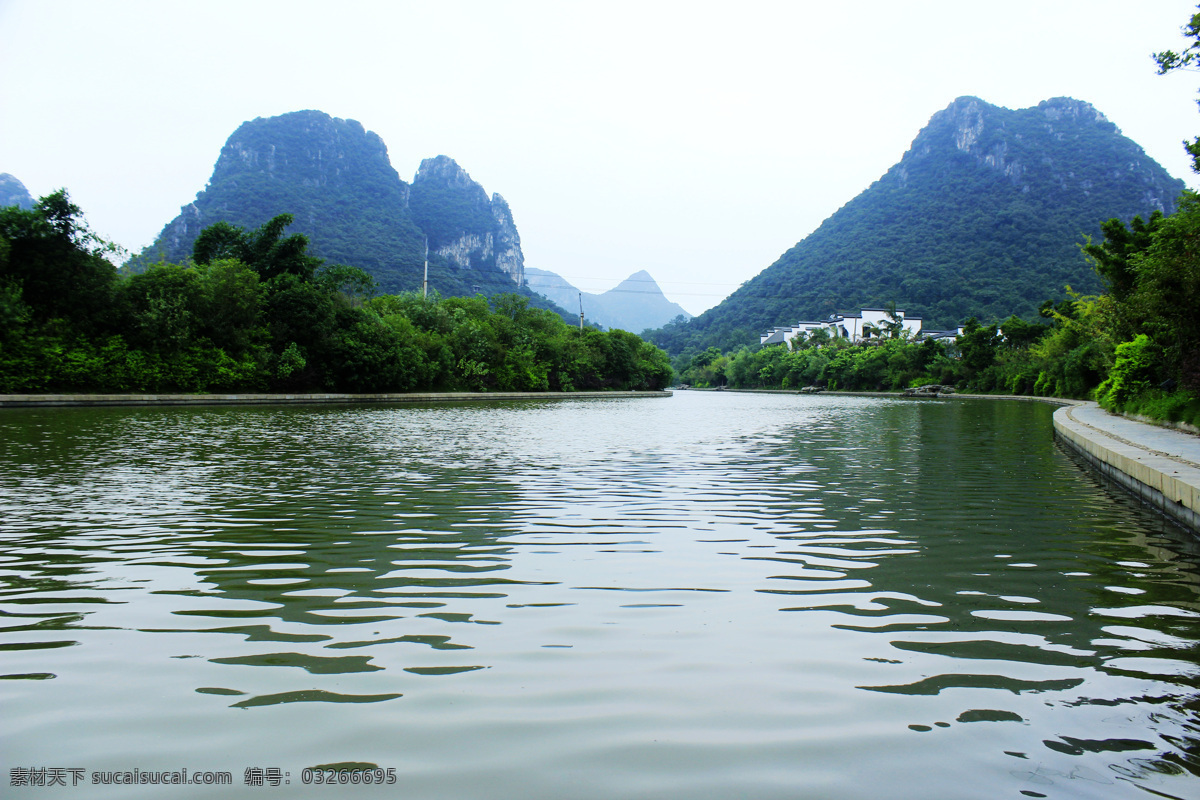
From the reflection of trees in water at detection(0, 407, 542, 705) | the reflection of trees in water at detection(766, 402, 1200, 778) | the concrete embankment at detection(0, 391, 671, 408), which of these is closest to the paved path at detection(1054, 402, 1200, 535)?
the reflection of trees in water at detection(766, 402, 1200, 778)

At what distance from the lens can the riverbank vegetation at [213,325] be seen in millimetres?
34656

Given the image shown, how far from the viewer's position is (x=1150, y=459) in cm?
1007

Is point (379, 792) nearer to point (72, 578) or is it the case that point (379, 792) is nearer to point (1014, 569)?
point (72, 578)

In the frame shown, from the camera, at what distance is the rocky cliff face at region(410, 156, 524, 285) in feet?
549

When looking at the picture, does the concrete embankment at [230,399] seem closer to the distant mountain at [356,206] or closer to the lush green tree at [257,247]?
the lush green tree at [257,247]

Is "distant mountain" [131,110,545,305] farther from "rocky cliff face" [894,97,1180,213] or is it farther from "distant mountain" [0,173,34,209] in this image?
"rocky cliff face" [894,97,1180,213]

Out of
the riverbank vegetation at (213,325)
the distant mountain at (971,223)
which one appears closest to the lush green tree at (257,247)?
the riverbank vegetation at (213,325)

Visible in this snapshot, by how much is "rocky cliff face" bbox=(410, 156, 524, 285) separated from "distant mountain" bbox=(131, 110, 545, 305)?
30cm

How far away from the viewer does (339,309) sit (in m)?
49.9

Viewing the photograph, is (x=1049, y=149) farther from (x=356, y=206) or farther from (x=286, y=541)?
(x=286, y=541)

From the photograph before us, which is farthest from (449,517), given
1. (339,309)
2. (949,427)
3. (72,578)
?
(339,309)

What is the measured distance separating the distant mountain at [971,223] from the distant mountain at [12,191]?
124239mm

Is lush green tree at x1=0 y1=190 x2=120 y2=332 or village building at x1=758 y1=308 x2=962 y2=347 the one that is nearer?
lush green tree at x1=0 y1=190 x2=120 y2=332

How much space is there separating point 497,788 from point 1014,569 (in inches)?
182
